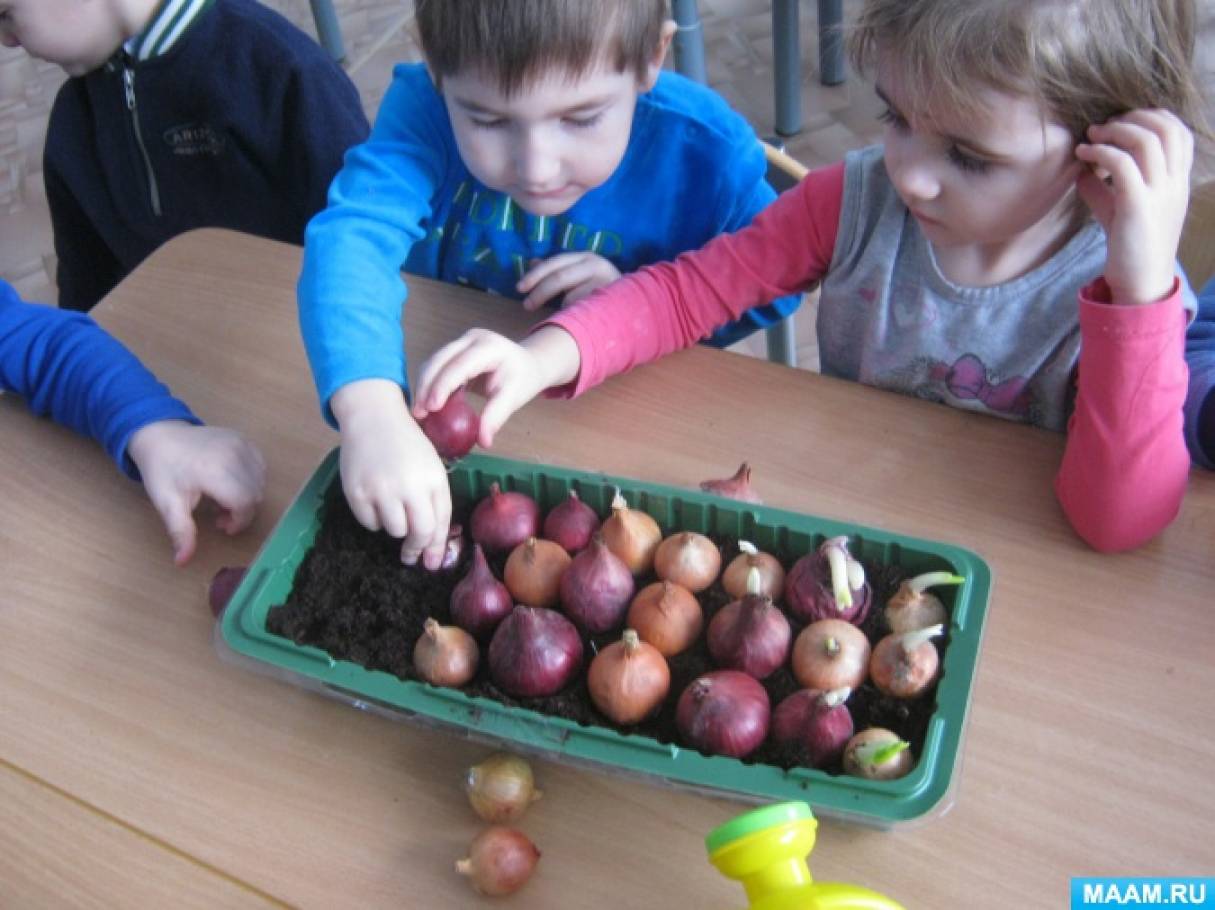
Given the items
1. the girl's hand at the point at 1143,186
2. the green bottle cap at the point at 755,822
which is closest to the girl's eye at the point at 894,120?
the girl's hand at the point at 1143,186

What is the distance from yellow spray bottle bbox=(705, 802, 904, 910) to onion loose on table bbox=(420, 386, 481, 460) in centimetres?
33

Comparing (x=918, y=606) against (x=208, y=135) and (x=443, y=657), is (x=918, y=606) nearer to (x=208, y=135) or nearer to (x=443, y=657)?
(x=443, y=657)

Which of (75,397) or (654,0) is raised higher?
(654,0)

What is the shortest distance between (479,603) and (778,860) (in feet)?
0.79

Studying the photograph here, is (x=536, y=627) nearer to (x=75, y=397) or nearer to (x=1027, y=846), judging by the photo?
(x=1027, y=846)

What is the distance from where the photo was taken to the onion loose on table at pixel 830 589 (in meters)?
0.61

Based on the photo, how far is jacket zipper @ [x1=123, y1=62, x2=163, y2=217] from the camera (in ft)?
3.87

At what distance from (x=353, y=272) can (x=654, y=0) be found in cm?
30

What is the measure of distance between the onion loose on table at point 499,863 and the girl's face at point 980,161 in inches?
18.2

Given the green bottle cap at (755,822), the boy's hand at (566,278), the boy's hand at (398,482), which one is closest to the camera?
the green bottle cap at (755,822)

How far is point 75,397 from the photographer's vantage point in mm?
825

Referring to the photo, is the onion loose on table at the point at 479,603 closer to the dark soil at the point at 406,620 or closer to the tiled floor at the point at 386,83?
the dark soil at the point at 406,620

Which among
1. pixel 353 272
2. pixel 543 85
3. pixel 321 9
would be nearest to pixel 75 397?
pixel 353 272

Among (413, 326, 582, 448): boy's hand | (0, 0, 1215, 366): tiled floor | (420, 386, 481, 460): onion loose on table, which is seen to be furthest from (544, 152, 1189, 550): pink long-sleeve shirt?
(0, 0, 1215, 366): tiled floor
